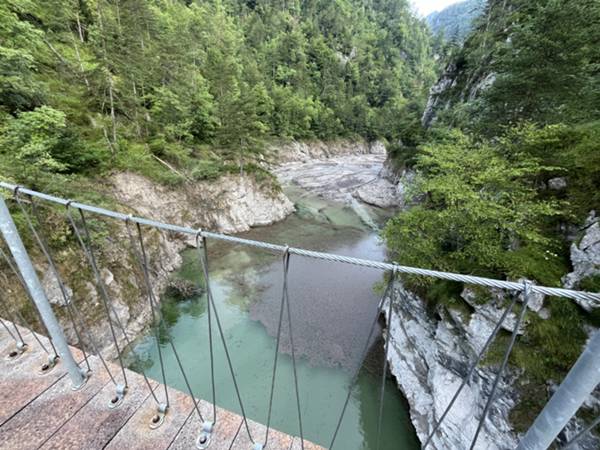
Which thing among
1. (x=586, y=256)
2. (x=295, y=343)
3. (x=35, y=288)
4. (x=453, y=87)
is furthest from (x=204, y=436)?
(x=453, y=87)

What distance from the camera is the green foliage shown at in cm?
488

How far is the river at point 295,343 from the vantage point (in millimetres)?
5941

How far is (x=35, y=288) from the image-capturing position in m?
1.72

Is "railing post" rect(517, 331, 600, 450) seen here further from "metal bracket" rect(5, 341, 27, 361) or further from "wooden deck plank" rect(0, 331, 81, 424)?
"metal bracket" rect(5, 341, 27, 361)

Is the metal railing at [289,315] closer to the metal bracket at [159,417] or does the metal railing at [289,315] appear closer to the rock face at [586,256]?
the metal bracket at [159,417]

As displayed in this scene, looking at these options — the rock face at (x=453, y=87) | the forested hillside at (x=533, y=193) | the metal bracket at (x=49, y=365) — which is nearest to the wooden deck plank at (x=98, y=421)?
the metal bracket at (x=49, y=365)

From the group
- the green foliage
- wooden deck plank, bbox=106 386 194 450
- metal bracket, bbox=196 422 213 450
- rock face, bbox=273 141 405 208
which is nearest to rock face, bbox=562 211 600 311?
the green foliage

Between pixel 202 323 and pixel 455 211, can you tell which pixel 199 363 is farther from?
pixel 455 211

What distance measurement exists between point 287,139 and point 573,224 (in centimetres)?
3317

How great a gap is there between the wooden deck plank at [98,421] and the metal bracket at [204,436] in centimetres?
52

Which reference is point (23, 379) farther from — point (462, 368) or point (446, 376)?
point (446, 376)

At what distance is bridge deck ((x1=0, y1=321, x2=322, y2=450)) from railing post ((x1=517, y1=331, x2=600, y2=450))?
1.30 m

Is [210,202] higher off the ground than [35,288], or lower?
lower

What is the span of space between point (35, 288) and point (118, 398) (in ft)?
3.18
